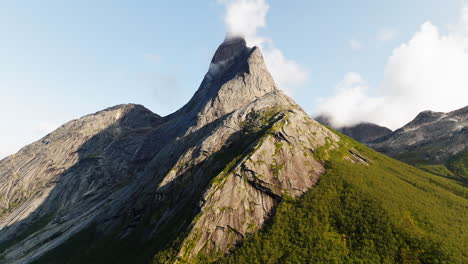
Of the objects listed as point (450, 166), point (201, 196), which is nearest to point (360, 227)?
point (201, 196)

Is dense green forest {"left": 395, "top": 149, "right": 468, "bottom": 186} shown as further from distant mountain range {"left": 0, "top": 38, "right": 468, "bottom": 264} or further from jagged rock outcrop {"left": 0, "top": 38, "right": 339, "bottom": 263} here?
jagged rock outcrop {"left": 0, "top": 38, "right": 339, "bottom": 263}

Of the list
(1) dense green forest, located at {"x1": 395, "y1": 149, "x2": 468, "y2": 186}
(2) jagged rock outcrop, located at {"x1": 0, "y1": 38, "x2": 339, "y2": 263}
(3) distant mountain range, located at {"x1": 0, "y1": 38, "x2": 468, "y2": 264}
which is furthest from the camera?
(1) dense green forest, located at {"x1": 395, "y1": 149, "x2": 468, "y2": 186}

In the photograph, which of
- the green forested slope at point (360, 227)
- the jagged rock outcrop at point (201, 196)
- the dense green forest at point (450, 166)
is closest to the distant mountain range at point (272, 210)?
the green forested slope at point (360, 227)

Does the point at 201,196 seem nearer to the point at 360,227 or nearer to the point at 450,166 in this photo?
the point at 360,227

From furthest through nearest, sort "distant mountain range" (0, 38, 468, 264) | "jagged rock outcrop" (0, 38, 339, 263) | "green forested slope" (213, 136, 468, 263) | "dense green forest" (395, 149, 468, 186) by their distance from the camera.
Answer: "dense green forest" (395, 149, 468, 186) < "jagged rock outcrop" (0, 38, 339, 263) < "distant mountain range" (0, 38, 468, 264) < "green forested slope" (213, 136, 468, 263)

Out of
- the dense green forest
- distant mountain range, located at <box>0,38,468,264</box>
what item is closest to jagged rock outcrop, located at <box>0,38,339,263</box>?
distant mountain range, located at <box>0,38,468,264</box>

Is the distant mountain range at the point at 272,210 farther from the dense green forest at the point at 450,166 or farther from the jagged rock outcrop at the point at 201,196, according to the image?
the dense green forest at the point at 450,166

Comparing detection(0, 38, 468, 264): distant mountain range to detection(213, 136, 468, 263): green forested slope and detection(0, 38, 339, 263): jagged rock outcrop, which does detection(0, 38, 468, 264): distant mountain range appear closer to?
detection(213, 136, 468, 263): green forested slope

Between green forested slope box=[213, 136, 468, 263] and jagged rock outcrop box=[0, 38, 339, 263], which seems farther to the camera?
jagged rock outcrop box=[0, 38, 339, 263]

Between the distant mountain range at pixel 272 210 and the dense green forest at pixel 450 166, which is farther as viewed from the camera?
the dense green forest at pixel 450 166
